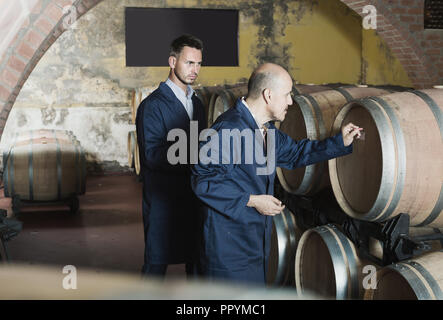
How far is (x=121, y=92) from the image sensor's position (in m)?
10.2

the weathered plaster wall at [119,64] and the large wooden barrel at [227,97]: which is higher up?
the weathered plaster wall at [119,64]

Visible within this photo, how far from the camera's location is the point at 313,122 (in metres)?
3.23

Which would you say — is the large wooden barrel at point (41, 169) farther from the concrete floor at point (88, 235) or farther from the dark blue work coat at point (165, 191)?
the dark blue work coat at point (165, 191)

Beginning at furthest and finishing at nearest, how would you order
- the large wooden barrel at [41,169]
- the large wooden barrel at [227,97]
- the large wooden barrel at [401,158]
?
the large wooden barrel at [41,169], the large wooden barrel at [227,97], the large wooden barrel at [401,158]

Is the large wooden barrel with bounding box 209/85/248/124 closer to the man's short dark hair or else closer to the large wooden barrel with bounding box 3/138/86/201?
the man's short dark hair

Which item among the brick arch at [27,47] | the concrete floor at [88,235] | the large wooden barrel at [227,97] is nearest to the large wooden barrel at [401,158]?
the large wooden barrel at [227,97]

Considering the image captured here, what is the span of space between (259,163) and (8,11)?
120 inches

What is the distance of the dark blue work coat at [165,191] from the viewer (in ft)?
10.6

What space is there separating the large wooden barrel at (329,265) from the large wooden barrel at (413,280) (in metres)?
0.41

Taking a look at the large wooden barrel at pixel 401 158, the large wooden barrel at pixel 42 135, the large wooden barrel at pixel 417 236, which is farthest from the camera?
the large wooden barrel at pixel 42 135

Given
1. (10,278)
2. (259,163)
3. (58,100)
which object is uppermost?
(58,100)

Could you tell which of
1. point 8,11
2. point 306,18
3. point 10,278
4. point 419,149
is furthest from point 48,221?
point 306,18

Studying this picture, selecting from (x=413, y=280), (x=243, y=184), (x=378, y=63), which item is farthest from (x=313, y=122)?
(x=378, y=63)

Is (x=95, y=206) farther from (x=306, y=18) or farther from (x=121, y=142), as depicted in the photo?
(x=306, y=18)
